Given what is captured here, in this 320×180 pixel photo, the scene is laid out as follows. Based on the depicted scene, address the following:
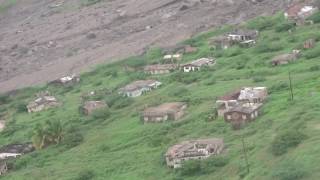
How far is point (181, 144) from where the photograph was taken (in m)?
49.1

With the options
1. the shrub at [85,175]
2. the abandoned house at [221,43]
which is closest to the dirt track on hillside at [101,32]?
the abandoned house at [221,43]

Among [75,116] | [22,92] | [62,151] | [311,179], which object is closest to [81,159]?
[62,151]

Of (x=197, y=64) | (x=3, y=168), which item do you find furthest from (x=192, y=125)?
(x=197, y=64)

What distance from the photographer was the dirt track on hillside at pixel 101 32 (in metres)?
86.9

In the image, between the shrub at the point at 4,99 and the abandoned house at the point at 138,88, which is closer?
the abandoned house at the point at 138,88

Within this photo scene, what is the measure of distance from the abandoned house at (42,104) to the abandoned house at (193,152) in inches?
1013

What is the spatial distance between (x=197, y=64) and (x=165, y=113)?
15412mm

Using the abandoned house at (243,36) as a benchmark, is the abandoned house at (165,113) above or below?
below

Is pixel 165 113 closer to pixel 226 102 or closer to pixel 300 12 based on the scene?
pixel 226 102

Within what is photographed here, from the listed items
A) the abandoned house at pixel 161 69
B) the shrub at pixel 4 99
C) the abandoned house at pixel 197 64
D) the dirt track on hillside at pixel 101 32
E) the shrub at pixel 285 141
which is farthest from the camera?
the dirt track on hillside at pixel 101 32

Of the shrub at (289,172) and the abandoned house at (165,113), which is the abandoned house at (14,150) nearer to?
the abandoned house at (165,113)

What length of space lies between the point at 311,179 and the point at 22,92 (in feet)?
161

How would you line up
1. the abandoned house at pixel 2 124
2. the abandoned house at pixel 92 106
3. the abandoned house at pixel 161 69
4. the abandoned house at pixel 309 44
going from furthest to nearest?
the abandoned house at pixel 161 69, the abandoned house at pixel 309 44, the abandoned house at pixel 2 124, the abandoned house at pixel 92 106

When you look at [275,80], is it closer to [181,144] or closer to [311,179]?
[181,144]
